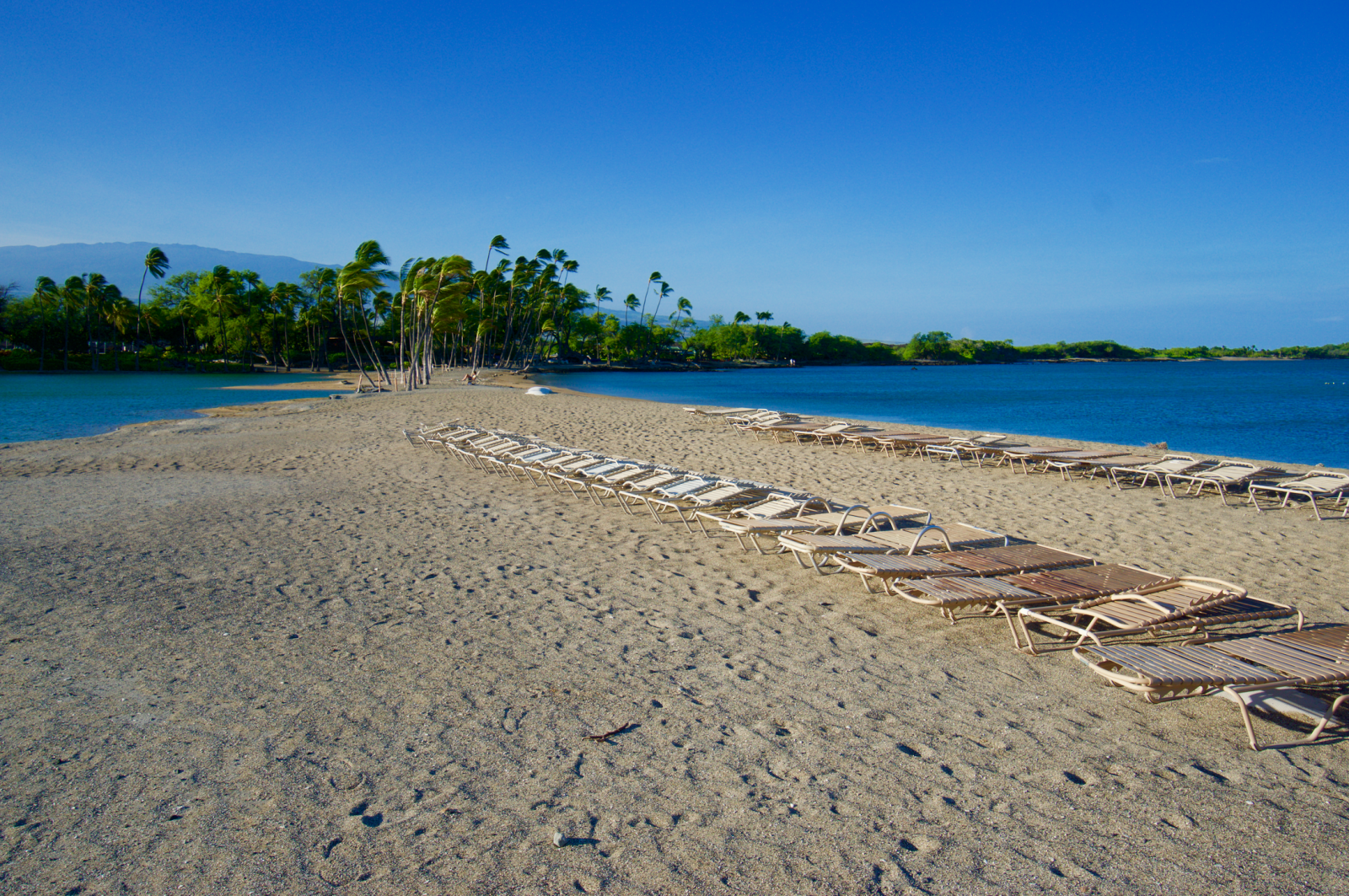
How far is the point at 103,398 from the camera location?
30141 mm

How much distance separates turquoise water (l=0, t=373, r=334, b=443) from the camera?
20016 millimetres

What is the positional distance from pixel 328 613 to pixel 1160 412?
3929 centimetres

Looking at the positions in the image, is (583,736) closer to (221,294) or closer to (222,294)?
(221,294)

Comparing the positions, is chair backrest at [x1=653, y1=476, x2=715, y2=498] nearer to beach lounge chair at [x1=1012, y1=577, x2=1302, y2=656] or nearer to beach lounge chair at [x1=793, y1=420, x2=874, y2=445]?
beach lounge chair at [x1=1012, y1=577, x2=1302, y2=656]

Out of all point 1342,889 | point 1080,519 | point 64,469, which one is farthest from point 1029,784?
point 64,469

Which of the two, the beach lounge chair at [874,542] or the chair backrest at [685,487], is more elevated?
the chair backrest at [685,487]

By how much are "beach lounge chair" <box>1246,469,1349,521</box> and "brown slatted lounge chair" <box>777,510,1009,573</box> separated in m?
5.10

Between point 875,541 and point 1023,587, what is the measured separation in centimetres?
131

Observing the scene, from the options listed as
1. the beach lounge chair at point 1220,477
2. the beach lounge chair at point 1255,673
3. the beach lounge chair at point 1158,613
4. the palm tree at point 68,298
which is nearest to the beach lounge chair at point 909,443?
the beach lounge chair at point 1220,477

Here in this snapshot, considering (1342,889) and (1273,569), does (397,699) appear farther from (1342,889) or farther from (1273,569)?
(1273,569)

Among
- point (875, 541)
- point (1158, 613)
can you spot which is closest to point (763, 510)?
point (875, 541)

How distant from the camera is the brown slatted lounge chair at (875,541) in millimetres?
5664

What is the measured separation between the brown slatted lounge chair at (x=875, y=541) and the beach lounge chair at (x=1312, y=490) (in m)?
5.10

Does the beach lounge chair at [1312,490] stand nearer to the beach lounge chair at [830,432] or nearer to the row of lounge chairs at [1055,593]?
the row of lounge chairs at [1055,593]
